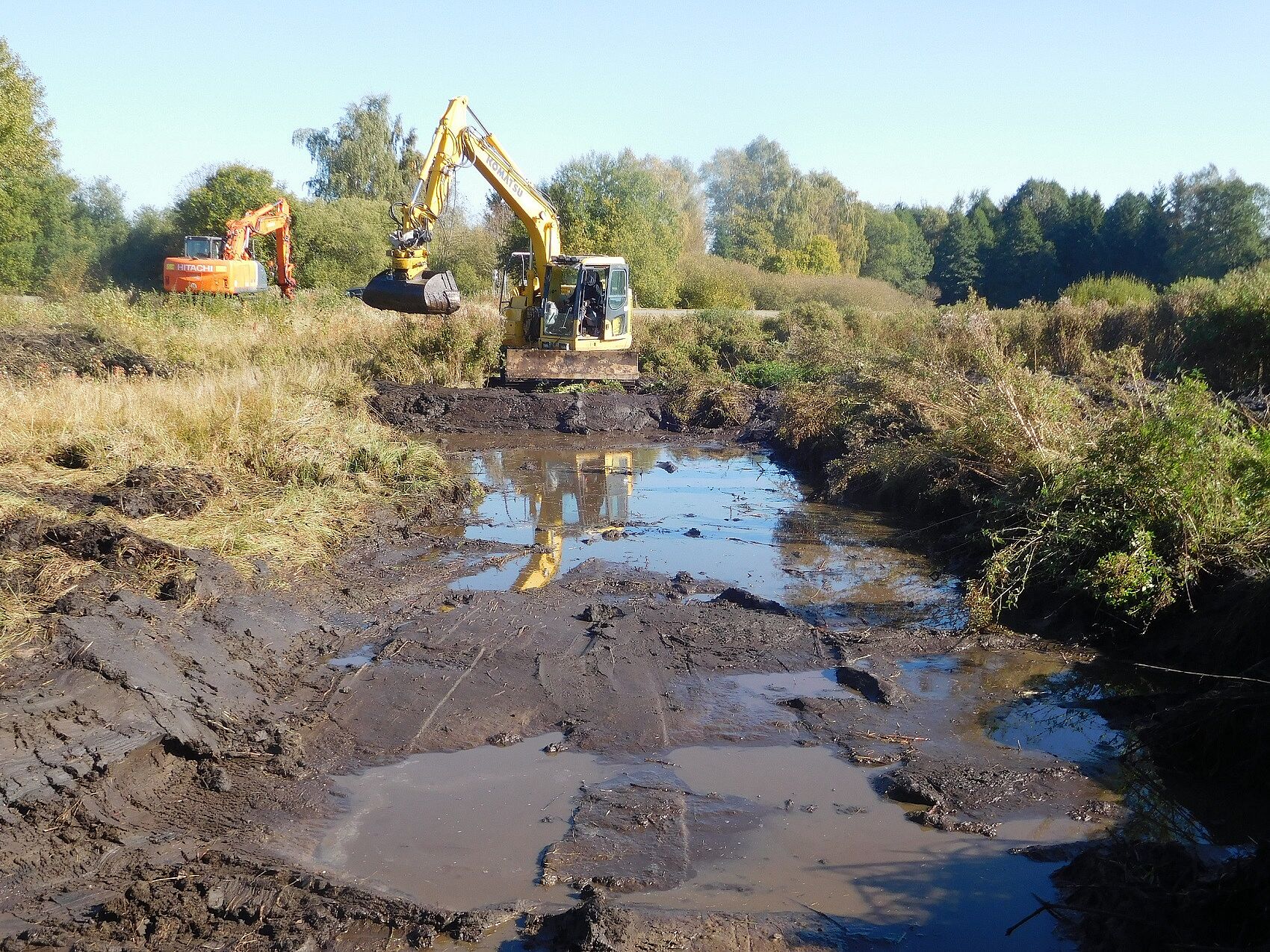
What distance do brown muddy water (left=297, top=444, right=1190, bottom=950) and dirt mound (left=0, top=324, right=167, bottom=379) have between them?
9.46m

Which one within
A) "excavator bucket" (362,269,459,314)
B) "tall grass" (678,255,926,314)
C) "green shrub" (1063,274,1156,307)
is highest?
"tall grass" (678,255,926,314)

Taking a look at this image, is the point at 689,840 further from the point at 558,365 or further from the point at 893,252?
the point at 893,252

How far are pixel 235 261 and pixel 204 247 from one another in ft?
13.6

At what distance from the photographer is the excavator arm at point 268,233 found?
32531 mm

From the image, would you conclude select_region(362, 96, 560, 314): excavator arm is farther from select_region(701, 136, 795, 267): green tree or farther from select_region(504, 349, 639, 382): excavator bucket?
select_region(701, 136, 795, 267): green tree

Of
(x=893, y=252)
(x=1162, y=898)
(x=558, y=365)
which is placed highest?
(x=893, y=252)

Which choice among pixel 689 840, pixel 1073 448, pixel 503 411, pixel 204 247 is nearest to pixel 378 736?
pixel 689 840

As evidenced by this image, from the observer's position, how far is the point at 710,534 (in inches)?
441

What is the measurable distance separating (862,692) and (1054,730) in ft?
4.03

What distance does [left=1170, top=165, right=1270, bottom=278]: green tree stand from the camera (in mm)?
46094

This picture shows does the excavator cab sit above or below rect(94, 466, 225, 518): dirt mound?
above

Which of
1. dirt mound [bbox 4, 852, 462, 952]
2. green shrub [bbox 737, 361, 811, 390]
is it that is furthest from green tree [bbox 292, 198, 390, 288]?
dirt mound [bbox 4, 852, 462, 952]

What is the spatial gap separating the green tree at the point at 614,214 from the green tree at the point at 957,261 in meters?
28.4

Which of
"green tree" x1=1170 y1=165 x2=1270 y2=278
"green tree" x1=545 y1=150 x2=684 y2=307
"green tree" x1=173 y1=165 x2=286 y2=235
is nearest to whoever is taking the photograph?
"green tree" x1=545 y1=150 x2=684 y2=307
